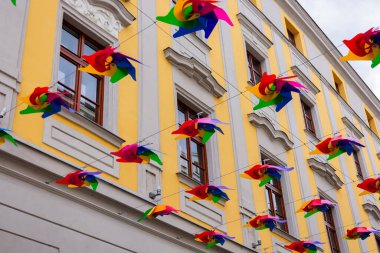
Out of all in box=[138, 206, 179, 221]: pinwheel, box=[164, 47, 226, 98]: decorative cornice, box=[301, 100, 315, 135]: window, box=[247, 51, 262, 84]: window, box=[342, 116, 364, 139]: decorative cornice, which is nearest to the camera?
box=[138, 206, 179, 221]: pinwheel

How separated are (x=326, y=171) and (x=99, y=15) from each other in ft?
30.7

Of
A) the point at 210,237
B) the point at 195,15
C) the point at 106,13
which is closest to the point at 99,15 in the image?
the point at 106,13

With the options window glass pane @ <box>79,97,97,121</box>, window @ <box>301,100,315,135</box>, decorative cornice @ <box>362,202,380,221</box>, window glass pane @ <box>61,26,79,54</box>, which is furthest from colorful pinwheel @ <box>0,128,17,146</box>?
decorative cornice @ <box>362,202,380,221</box>

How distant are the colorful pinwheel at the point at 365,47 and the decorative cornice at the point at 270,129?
6029 millimetres

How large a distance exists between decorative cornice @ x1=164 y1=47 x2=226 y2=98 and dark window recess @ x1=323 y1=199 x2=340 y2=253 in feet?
18.9

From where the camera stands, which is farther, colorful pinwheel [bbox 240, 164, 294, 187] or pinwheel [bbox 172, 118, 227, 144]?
colorful pinwheel [bbox 240, 164, 294, 187]

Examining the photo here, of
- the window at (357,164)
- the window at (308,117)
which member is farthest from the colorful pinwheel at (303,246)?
the window at (357,164)

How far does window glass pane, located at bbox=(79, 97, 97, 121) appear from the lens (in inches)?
370

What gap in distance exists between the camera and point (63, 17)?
32.2 feet

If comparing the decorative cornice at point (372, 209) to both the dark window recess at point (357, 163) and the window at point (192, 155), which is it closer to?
the dark window recess at point (357, 163)

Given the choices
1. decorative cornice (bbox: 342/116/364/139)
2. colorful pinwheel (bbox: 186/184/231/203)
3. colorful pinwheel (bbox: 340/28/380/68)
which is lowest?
colorful pinwheel (bbox: 186/184/231/203)

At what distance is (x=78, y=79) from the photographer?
955cm

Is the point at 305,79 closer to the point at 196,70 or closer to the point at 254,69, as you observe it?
the point at 254,69

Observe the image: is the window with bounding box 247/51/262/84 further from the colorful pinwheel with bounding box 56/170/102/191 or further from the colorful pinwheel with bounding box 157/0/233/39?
the colorful pinwheel with bounding box 157/0/233/39
